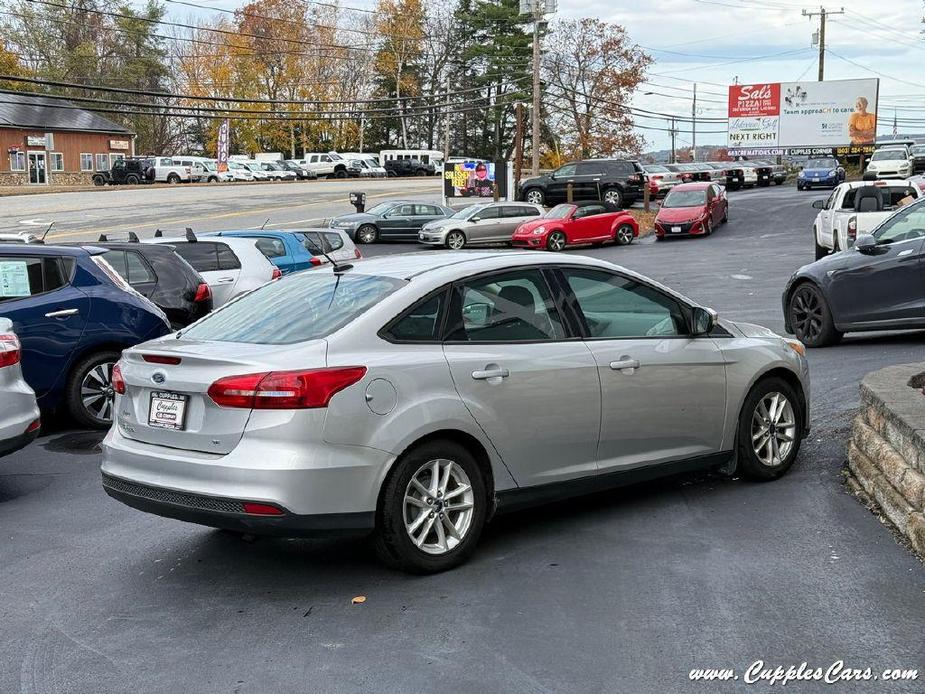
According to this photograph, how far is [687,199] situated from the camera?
37750mm

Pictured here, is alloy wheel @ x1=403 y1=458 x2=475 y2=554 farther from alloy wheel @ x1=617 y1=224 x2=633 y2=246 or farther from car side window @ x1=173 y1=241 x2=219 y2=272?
alloy wheel @ x1=617 y1=224 x2=633 y2=246

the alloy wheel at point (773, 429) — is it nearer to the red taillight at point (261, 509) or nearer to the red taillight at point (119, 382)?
the red taillight at point (261, 509)

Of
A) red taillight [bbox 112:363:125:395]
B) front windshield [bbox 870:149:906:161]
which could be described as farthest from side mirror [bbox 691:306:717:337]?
front windshield [bbox 870:149:906:161]

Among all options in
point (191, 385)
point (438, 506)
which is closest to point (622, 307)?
point (438, 506)

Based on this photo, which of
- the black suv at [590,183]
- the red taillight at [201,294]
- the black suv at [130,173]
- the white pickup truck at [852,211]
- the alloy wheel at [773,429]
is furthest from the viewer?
the black suv at [130,173]

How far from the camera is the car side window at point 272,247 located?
17.2 meters

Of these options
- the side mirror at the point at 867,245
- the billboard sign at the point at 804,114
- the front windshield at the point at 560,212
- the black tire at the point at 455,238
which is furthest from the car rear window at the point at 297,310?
the billboard sign at the point at 804,114

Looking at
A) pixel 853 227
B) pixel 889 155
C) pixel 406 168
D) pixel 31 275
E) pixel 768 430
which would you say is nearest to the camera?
pixel 768 430

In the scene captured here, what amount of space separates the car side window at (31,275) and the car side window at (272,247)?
7.55 meters

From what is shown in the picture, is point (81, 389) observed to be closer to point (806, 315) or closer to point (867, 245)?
point (806, 315)

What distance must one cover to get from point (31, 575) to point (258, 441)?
1.67 meters

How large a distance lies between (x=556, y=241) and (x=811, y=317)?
22309mm

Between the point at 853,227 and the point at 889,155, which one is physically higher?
the point at 889,155

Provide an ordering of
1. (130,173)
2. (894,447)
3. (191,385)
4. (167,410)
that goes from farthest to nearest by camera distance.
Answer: (130,173)
(894,447)
(167,410)
(191,385)
